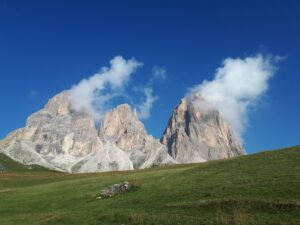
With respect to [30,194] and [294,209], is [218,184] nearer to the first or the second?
[294,209]

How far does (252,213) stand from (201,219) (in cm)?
382

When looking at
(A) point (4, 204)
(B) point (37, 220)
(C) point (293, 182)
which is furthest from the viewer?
(A) point (4, 204)

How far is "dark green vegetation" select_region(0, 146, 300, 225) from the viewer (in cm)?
3259

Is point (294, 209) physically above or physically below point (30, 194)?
below

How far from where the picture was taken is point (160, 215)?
3478cm

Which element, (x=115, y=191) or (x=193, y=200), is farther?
(x=115, y=191)

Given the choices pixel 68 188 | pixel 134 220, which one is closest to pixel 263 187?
pixel 134 220

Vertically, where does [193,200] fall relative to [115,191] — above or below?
below

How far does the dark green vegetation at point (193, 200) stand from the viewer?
3259 centimetres

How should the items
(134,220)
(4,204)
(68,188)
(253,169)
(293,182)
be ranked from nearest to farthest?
(134,220) < (293,182) < (253,169) < (4,204) < (68,188)

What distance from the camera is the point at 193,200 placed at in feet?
130

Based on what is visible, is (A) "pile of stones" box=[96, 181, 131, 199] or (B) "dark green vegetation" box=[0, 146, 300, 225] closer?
(B) "dark green vegetation" box=[0, 146, 300, 225]

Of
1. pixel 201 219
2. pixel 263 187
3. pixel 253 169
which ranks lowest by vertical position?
pixel 201 219

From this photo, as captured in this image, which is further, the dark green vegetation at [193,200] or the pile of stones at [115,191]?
the pile of stones at [115,191]
